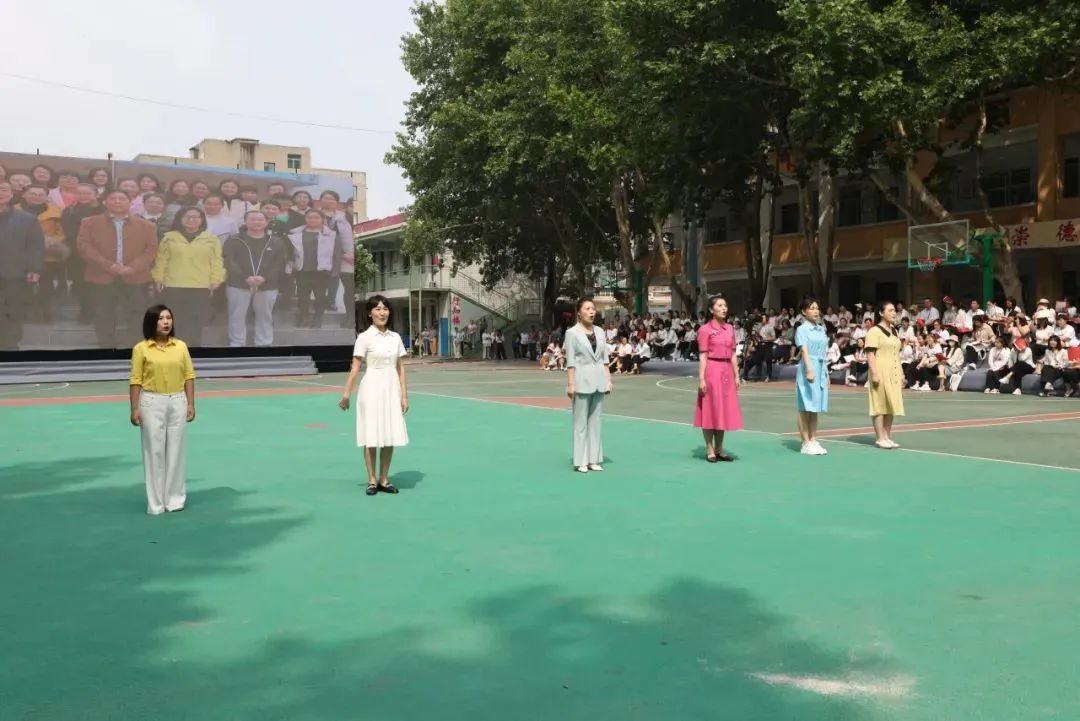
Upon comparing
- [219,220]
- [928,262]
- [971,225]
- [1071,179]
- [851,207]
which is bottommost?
[928,262]

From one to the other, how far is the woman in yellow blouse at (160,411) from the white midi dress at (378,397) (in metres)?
1.40

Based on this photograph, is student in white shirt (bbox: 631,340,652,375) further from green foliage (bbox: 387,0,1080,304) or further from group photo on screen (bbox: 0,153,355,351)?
group photo on screen (bbox: 0,153,355,351)

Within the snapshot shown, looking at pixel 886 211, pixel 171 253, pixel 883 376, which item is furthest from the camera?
pixel 886 211

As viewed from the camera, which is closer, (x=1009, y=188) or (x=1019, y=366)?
(x=1019, y=366)

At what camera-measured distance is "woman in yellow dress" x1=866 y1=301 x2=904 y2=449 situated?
11391mm

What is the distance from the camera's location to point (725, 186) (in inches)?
1197

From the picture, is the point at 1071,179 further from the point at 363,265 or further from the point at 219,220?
the point at 363,265

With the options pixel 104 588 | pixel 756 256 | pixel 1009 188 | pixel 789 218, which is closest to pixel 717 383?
pixel 104 588

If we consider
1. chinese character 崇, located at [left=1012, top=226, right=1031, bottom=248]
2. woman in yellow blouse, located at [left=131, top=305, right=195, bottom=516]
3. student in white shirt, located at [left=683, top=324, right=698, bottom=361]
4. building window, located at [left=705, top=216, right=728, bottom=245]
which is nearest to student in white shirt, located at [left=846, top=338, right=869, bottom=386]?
chinese character 崇, located at [left=1012, top=226, right=1031, bottom=248]

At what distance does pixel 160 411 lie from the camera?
25.7ft

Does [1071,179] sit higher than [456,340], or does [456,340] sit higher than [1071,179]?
[1071,179]

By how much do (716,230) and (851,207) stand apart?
6880mm

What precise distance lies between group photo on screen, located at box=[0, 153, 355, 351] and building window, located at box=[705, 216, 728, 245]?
1656 cm

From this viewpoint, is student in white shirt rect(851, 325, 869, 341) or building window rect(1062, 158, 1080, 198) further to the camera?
building window rect(1062, 158, 1080, 198)
